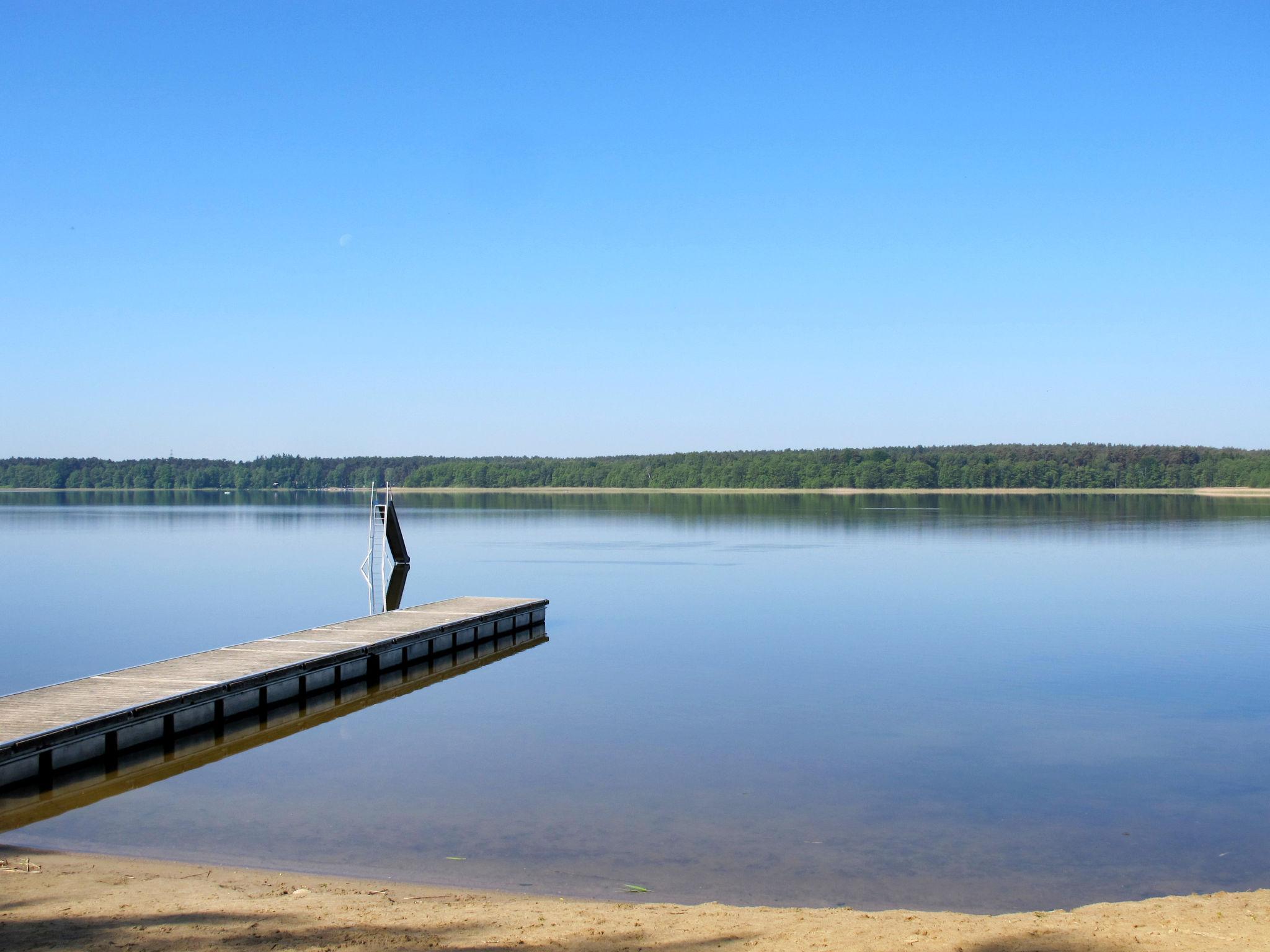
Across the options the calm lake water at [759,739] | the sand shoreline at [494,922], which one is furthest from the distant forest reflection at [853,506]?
the sand shoreline at [494,922]

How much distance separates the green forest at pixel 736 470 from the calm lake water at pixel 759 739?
105 metres

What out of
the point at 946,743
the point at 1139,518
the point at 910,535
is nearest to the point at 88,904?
the point at 946,743

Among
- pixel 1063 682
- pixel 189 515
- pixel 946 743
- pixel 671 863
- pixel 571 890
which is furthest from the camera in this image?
pixel 189 515

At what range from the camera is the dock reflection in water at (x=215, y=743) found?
951 centimetres

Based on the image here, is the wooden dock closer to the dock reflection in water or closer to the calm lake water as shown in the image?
the dock reflection in water

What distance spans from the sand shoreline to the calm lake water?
0.71m

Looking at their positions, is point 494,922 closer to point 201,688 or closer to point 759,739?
point 759,739

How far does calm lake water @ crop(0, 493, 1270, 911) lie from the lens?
325 inches

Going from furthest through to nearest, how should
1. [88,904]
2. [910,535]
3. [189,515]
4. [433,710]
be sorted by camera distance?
[189,515] → [910,535] → [433,710] → [88,904]

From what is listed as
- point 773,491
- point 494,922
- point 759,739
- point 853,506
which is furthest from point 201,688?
point 773,491

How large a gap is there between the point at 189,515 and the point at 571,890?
2705 inches

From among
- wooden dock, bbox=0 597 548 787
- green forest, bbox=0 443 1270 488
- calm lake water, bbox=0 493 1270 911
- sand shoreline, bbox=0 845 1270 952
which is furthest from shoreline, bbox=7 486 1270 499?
sand shoreline, bbox=0 845 1270 952

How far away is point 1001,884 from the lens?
775 centimetres

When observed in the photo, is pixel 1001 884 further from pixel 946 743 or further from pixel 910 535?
pixel 910 535
